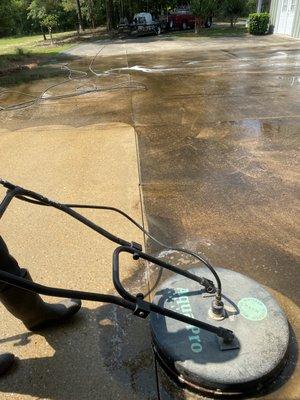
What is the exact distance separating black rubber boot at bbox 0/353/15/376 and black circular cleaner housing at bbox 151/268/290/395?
893 mm

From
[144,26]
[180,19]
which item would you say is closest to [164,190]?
[144,26]

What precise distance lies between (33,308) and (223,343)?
3.89 ft

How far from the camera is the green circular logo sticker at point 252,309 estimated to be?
7.72ft

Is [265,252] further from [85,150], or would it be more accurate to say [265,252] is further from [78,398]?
[85,150]

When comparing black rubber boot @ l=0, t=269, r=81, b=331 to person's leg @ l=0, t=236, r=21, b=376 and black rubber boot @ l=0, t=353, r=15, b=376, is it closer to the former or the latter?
person's leg @ l=0, t=236, r=21, b=376

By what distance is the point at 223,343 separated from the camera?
2145 mm

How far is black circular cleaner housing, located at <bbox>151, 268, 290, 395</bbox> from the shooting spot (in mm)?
2027

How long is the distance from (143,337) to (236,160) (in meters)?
3.18

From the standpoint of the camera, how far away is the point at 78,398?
6.86 ft

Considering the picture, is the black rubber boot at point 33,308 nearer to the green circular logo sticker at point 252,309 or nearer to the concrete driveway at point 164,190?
the concrete driveway at point 164,190

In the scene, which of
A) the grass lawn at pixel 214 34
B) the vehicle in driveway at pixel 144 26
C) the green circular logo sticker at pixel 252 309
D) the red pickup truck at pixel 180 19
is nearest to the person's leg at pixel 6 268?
the green circular logo sticker at pixel 252 309

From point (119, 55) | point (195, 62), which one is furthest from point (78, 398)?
point (119, 55)

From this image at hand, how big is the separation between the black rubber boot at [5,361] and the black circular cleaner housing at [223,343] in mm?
893

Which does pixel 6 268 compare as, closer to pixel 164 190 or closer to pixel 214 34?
pixel 164 190
